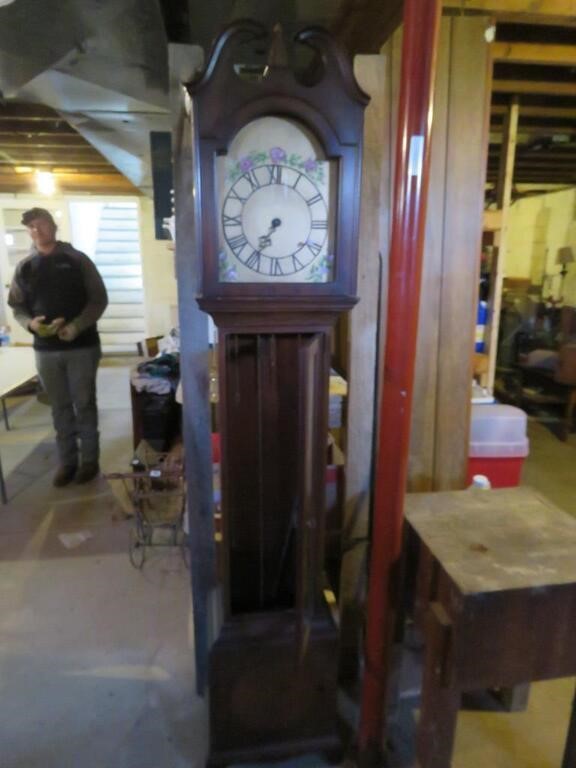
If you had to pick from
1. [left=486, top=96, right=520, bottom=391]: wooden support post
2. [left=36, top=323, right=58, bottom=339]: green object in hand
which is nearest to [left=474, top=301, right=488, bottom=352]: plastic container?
[left=486, top=96, right=520, bottom=391]: wooden support post

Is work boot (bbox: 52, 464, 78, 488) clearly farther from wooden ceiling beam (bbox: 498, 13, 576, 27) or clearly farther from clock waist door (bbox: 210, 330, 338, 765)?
wooden ceiling beam (bbox: 498, 13, 576, 27)

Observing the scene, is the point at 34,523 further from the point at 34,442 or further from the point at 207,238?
the point at 207,238

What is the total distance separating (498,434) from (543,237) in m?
5.64

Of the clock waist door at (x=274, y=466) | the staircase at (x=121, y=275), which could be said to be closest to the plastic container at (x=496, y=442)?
the clock waist door at (x=274, y=466)

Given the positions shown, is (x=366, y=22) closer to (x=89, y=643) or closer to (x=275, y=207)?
(x=275, y=207)

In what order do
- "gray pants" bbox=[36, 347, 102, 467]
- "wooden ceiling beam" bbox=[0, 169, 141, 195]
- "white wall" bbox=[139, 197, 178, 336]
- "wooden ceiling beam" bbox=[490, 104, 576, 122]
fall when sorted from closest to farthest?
1. "wooden ceiling beam" bbox=[490, 104, 576, 122]
2. "gray pants" bbox=[36, 347, 102, 467]
3. "wooden ceiling beam" bbox=[0, 169, 141, 195]
4. "white wall" bbox=[139, 197, 178, 336]

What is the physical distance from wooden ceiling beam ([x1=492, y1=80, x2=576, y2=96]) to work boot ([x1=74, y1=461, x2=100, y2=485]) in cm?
298

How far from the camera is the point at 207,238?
1.01m

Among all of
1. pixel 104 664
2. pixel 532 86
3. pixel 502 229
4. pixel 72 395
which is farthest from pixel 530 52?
pixel 72 395

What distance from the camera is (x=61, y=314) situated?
9.37ft

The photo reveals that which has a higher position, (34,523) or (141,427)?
(141,427)

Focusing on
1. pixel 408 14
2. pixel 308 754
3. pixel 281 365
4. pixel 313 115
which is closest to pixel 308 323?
pixel 281 365

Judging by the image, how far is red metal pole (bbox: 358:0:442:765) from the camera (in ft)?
3.33

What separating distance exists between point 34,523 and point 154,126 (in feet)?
7.23
